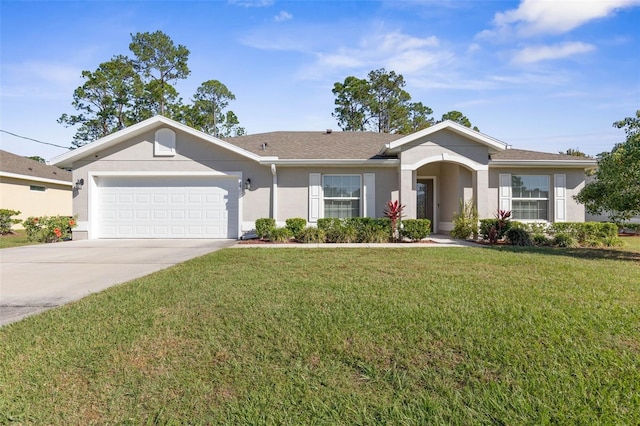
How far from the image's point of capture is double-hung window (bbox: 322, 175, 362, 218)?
12.7 m

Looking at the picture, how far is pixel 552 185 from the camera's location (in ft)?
41.6

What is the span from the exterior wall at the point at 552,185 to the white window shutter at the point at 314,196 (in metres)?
6.84

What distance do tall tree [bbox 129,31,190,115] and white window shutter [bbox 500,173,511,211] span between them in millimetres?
26935

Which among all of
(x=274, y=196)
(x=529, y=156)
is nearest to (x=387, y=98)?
(x=529, y=156)

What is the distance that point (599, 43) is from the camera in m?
9.89

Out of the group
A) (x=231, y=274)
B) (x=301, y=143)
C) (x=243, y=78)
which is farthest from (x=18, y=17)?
(x=231, y=274)

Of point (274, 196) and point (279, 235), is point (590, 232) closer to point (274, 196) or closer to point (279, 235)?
point (279, 235)

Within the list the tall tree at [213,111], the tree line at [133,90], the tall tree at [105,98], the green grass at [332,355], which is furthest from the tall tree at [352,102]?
the green grass at [332,355]

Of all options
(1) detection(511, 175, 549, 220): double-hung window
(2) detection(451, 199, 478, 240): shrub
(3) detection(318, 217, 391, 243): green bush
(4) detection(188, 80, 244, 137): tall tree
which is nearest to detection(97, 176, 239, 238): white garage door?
(3) detection(318, 217, 391, 243): green bush

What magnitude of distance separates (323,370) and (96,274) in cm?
557

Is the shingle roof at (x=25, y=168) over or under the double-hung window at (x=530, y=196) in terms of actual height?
over

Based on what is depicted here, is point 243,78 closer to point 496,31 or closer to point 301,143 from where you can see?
point 301,143

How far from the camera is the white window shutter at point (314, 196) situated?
1246 cm

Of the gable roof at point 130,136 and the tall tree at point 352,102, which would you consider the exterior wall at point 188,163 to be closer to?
the gable roof at point 130,136
